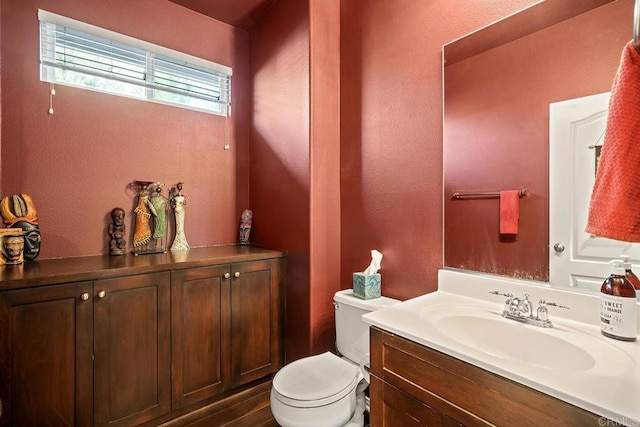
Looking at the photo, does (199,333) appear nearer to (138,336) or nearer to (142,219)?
(138,336)

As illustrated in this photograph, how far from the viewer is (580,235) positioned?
1.13m

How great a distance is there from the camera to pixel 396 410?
3.49ft

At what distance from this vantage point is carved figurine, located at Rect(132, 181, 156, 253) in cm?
202

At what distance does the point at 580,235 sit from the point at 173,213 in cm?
231

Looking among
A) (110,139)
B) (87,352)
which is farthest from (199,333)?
(110,139)

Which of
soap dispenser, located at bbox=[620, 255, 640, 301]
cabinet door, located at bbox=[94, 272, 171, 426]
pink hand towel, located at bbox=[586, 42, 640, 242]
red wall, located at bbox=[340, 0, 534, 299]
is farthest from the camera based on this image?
red wall, located at bbox=[340, 0, 534, 299]

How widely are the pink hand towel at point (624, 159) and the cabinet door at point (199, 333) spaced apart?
175cm

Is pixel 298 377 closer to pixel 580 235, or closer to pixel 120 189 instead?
pixel 580 235

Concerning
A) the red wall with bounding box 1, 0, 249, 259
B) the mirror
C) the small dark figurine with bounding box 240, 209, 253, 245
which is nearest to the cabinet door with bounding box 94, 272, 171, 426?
the red wall with bounding box 1, 0, 249, 259

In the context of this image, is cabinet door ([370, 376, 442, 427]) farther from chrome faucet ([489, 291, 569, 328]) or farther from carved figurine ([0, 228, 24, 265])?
carved figurine ([0, 228, 24, 265])

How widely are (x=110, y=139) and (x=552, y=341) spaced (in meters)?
2.51

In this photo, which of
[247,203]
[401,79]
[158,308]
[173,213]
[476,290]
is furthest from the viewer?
[247,203]

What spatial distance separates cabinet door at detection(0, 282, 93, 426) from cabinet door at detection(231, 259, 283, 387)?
0.74 meters

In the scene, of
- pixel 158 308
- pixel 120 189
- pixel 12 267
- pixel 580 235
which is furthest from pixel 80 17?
pixel 580 235
